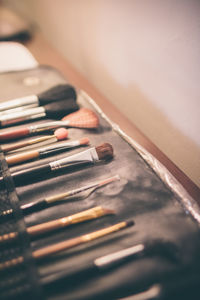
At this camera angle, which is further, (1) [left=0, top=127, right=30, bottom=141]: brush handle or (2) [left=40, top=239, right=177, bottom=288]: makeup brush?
(1) [left=0, top=127, right=30, bottom=141]: brush handle

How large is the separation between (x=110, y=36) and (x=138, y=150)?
0.42 metres

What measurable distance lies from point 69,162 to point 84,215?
0.38ft

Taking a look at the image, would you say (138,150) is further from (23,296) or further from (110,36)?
(110,36)

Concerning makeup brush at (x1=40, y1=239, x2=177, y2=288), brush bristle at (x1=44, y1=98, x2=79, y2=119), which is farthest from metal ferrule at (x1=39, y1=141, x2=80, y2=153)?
makeup brush at (x1=40, y1=239, x2=177, y2=288)

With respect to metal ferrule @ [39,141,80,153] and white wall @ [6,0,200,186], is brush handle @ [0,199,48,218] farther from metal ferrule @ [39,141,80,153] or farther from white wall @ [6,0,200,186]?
white wall @ [6,0,200,186]

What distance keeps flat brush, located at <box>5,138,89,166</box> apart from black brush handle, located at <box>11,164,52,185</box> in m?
0.03

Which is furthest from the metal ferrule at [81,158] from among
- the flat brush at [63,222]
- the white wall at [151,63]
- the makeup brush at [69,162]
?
the white wall at [151,63]

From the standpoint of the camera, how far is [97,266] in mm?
344

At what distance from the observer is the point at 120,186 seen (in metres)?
0.46

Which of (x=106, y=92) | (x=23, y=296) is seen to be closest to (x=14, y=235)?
(x=23, y=296)

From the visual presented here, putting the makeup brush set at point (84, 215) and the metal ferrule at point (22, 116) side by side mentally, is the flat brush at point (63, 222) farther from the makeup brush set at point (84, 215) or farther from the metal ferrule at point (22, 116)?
the metal ferrule at point (22, 116)

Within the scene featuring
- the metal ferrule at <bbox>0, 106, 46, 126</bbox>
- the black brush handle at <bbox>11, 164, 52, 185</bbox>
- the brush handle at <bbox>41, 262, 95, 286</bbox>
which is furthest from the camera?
the metal ferrule at <bbox>0, 106, 46, 126</bbox>

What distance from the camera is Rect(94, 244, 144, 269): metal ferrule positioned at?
1.14ft

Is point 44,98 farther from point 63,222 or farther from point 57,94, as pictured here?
point 63,222
